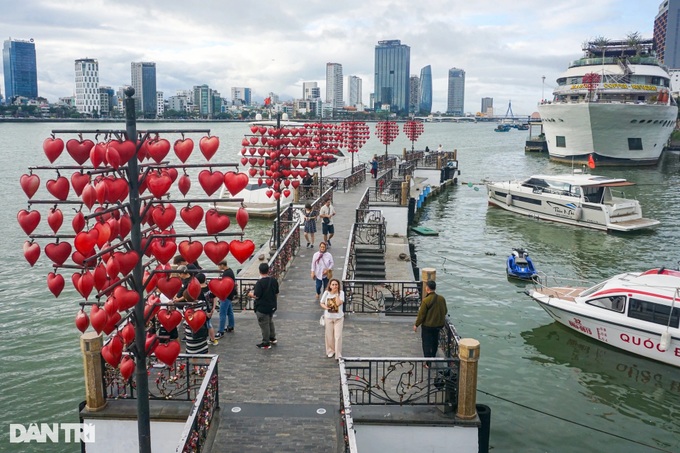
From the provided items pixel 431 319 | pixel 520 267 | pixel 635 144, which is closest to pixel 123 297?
pixel 431 319

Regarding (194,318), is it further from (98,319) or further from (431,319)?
(431,319)

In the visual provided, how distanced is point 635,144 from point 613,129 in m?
4.40

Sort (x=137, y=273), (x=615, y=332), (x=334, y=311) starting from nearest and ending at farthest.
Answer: (x=137, y=273), (x=334, y=311), (x=615, y=332)

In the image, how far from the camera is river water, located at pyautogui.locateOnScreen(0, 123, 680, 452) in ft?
42.8

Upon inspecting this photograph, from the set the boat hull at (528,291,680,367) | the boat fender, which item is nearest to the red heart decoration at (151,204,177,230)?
the boat hull at (528,291,680,367)

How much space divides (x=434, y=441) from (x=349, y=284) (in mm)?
5986

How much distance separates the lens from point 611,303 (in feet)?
55.4

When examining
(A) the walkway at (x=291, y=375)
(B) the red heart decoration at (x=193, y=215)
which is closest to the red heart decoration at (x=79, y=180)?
(B) the red heart decoration at (x=193, y=215)

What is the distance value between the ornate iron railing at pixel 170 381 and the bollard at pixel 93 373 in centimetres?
14

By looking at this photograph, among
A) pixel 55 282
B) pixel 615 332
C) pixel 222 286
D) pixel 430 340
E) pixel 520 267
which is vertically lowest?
pixel 615 332

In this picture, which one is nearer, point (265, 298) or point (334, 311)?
point (334, 311)

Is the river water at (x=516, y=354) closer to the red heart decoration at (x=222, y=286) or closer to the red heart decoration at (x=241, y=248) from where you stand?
the red heart decoration at (x=222, y=286)

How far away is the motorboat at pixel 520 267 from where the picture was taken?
24031mm

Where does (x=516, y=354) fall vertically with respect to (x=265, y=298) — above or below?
below
